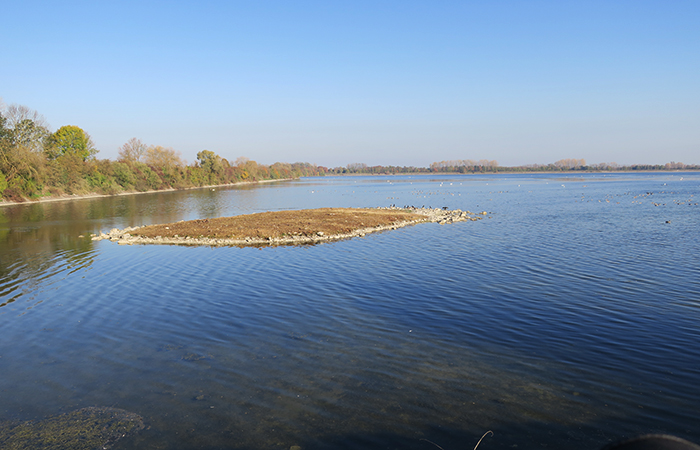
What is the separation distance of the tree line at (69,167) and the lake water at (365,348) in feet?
222

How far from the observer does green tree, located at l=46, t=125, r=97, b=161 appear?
4195 inches

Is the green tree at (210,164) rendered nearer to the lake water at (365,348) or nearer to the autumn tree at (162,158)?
the autumn tree at (162,158)

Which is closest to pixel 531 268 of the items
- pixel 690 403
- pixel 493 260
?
pixel 493 260

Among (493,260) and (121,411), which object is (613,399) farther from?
(493,260)

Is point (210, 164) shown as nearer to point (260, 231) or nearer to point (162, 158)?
point (162, 158)

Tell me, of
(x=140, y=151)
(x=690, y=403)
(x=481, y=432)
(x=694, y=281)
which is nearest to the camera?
(x=481, y=432)

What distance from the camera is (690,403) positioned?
8492 mm

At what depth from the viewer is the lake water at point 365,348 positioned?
26.2 ft

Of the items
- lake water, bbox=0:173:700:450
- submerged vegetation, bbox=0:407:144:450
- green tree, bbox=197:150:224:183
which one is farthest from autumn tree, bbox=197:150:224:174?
submerged vegetation, bbox=0:407:144:450

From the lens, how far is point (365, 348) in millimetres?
11578

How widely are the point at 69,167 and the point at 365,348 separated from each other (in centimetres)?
10938

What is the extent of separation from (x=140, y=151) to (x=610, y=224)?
530ft

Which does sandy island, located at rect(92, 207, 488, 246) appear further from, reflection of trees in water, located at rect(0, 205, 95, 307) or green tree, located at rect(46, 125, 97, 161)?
green tree, located at rect(46, 125, 97, 161)

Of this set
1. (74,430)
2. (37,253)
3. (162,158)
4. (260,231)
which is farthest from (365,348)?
(162,158)
